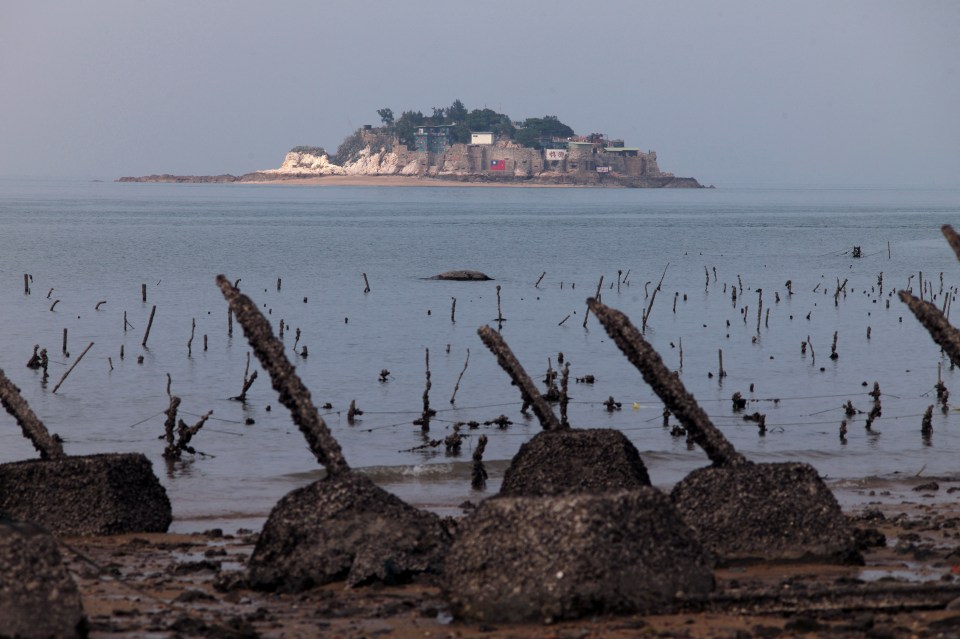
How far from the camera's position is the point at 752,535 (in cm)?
1242

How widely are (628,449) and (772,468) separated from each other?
2.36m

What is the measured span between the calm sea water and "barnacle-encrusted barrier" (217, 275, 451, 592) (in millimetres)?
6243

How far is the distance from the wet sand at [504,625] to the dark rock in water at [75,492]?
72 centimetres

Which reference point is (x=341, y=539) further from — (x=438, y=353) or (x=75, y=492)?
(x=438, y=353)

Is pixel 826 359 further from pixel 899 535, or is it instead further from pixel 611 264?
pixel 611 264

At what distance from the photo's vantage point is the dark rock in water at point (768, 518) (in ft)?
40.7

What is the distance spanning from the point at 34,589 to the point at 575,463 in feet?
22.4

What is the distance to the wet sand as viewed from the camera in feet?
32.3

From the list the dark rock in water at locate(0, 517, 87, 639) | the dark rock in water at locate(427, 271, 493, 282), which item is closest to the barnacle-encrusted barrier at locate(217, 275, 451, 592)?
the dark rock in water at locate(0, 517, 87, 639)

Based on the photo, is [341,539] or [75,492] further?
[75,492]

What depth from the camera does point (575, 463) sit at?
47.5 feet

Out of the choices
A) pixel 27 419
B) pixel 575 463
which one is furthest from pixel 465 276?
pixel 27 419

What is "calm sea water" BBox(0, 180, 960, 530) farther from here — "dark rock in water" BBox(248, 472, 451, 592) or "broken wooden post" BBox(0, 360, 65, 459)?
"dark rock in water" BBox(248, 472, 451, 592)

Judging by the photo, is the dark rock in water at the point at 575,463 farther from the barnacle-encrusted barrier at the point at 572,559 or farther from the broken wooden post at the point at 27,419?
the broken wooden post at the point at 27,419
